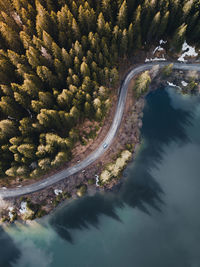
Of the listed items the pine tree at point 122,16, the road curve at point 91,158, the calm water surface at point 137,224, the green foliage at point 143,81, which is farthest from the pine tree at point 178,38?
the calm water surface at point 137,224

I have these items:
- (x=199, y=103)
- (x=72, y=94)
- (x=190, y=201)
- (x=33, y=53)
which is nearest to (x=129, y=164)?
(x=190, y=201)

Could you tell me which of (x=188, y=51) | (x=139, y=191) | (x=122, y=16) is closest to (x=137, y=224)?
(x=139, y=191)

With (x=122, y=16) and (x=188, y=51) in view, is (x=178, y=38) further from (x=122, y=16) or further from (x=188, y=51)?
(x=122, y=16)

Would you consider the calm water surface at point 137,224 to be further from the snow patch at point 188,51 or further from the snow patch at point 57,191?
the snow patch at point 188,51

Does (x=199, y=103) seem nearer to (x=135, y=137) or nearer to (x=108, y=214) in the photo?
(x=135, y=137)

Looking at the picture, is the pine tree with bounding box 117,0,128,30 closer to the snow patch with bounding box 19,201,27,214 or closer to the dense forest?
the dense forest

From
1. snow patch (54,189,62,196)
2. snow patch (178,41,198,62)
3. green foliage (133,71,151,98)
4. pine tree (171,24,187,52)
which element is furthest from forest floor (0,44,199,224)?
pine tree (171,24,187,52)

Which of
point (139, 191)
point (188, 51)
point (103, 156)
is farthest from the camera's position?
point (188, 51)
